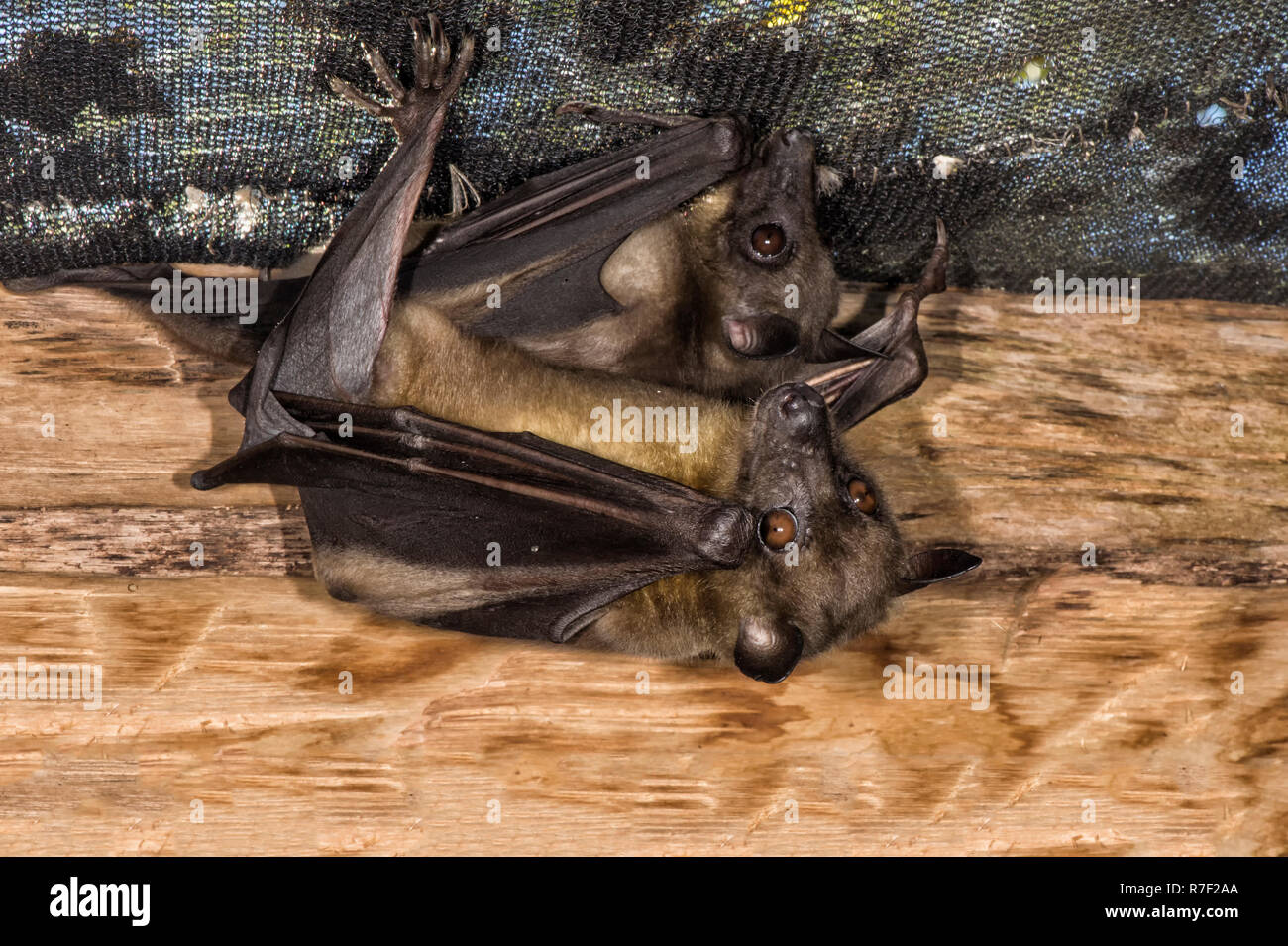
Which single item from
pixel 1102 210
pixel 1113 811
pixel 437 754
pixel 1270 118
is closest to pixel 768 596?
pixel 437 754

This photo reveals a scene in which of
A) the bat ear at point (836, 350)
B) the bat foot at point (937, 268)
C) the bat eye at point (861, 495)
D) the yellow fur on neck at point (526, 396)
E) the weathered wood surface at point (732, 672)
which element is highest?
the bat foot at point (937, 268)

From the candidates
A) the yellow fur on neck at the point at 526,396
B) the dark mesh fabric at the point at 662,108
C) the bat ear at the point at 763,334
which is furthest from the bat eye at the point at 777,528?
the dark mesh fabric at the point at 662,108

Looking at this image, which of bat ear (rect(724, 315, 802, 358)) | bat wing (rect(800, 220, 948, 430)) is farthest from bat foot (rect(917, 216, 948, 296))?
bat ear (rect(724, 315, 802, 358))

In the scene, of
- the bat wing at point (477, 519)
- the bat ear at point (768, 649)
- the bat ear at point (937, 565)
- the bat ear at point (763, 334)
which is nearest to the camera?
the bat wing at point (477, 519)

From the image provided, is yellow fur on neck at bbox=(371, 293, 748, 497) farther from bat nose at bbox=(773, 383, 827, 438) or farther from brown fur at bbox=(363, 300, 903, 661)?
bat nose at bbox=(773, 383, 827, 438)

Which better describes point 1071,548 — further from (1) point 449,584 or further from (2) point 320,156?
(2) point 320,156

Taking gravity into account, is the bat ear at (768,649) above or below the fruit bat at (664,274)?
below

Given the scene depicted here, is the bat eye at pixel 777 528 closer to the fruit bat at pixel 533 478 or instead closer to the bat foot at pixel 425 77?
the fruit bat at pixel 533 478
